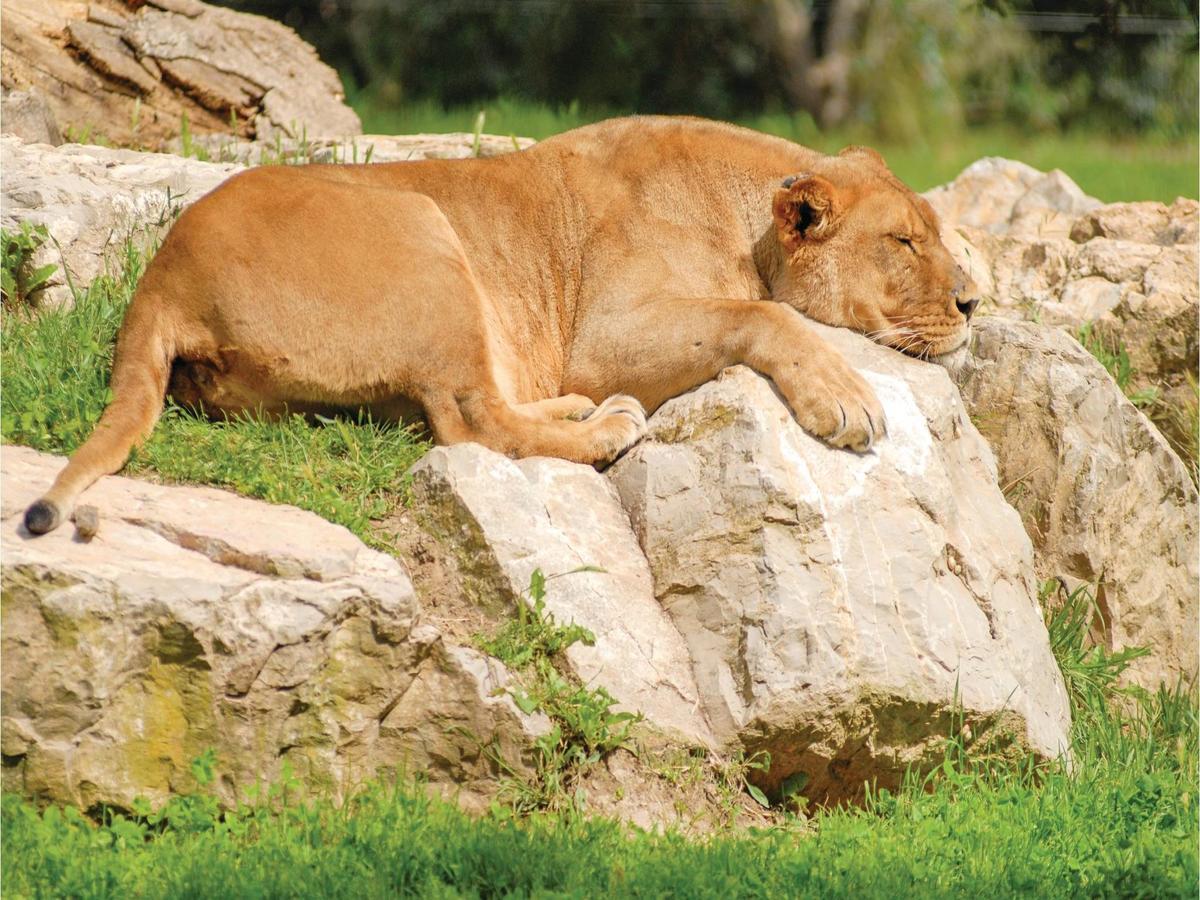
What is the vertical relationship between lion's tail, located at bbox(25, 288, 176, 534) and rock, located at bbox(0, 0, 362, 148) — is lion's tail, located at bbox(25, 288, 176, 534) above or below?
below

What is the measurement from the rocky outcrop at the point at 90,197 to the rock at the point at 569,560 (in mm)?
2020

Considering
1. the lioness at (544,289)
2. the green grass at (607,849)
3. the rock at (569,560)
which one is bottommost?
the green grass at (607,849)

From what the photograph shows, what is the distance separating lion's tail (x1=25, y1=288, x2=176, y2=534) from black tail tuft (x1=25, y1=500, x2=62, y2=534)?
10 centimetres

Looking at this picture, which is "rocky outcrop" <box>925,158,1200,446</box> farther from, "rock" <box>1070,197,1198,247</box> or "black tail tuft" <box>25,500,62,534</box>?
"black tail tuft" <box>25,500,62,534</box>

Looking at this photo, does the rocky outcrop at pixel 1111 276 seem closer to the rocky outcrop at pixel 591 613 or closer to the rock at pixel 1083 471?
the rock at pixel 1083 471

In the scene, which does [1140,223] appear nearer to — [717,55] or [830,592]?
[830,592]

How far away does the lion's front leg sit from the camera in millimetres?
5309

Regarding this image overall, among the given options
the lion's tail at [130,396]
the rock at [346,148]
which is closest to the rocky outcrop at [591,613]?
the lion's tail at [130,396]

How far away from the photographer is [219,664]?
4.38 metres

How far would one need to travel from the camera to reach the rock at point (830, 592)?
4.97 meters

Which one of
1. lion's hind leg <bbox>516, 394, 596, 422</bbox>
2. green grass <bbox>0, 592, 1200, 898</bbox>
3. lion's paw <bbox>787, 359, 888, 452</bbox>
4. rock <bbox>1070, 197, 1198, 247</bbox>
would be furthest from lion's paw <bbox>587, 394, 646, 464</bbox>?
rock <bbox>1070, 197, 1198, 247</bbox>

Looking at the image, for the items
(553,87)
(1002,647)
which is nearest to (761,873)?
(1002,647)

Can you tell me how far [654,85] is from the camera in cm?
1827

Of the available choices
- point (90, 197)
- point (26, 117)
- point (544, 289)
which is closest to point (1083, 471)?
point (544, 289)
